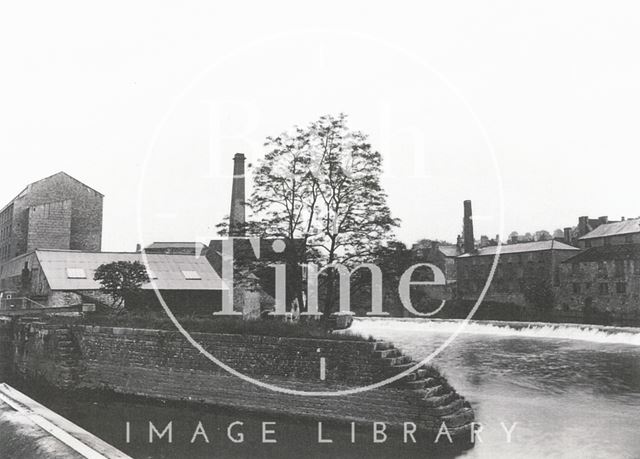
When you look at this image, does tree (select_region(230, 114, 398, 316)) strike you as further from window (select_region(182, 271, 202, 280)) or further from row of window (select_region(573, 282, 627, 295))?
row of window (select_region(573, 282, 627, 295))

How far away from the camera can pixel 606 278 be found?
43031mm

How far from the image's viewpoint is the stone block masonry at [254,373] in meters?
11.3

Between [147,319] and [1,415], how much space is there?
10.1 meters

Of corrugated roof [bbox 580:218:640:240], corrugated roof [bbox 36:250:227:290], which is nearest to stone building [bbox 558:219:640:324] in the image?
corrugated roof [bbox 580:218:640:240]

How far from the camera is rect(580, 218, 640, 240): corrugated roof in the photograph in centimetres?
4622

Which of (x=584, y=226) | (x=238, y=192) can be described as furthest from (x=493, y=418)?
(x=584, y=226)

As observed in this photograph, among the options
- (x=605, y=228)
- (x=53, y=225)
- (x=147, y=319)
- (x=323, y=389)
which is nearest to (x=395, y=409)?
(x=323, y=389)

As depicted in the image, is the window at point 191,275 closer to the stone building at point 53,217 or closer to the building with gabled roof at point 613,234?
the stone building at point 53,217

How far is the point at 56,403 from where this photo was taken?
15.0 metres

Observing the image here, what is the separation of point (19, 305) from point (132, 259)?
5842 mm

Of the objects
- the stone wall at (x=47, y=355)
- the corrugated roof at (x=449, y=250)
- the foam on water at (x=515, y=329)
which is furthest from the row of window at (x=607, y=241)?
the stone wall at (x=47, y=355)

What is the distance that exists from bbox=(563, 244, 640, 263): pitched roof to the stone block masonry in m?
35.7

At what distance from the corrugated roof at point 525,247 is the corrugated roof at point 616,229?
2400 millimetres

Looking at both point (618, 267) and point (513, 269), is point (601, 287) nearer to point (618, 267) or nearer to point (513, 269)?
point (618, 267)
